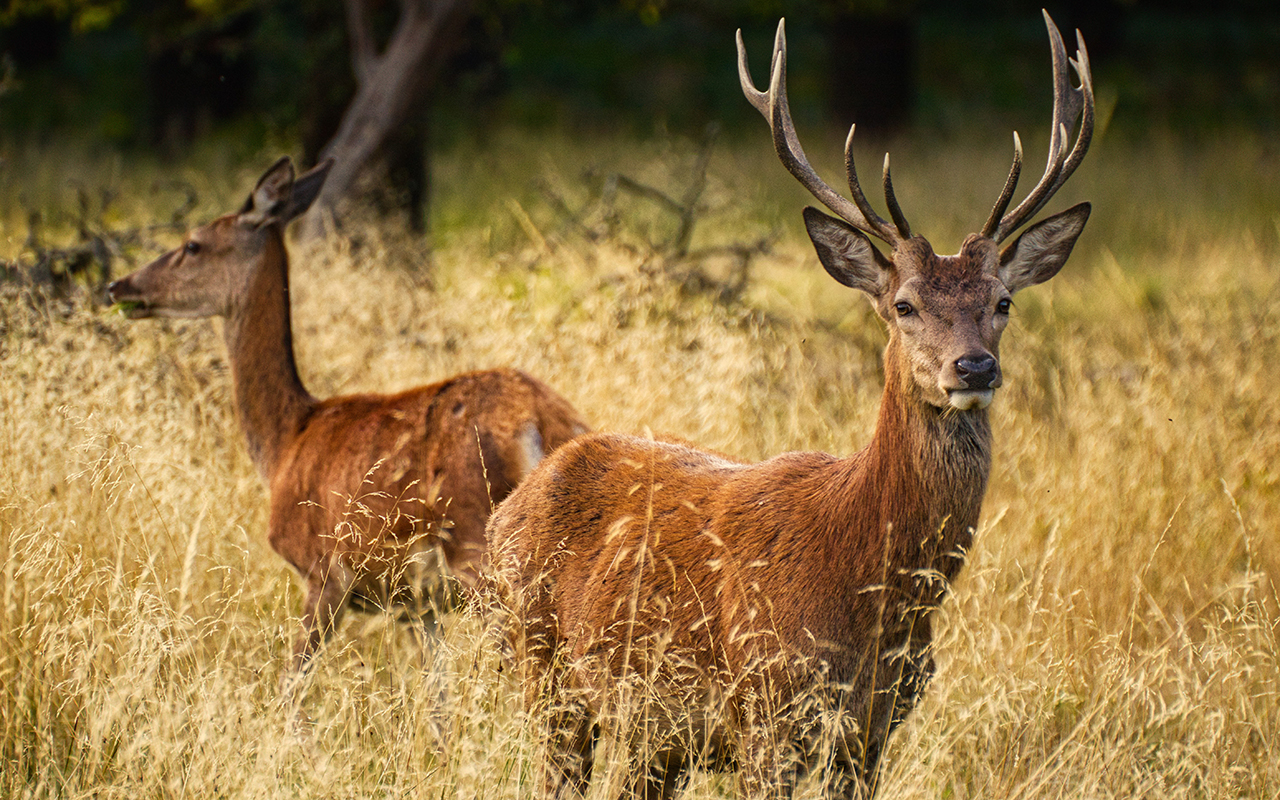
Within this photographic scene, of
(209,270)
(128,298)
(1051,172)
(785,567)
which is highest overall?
(1051,172)

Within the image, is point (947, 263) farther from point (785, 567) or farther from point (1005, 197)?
point (785, 567)

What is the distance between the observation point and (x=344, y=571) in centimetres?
437

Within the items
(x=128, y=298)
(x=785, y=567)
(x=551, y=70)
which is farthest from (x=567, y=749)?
(x=551, y=70)

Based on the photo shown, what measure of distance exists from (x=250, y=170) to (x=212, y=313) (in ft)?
22.2

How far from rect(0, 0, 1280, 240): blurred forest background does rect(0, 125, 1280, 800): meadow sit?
140 centimetres

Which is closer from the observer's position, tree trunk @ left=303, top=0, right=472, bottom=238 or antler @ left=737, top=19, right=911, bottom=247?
antler @ left=737, top=19, right=911, bottom=247

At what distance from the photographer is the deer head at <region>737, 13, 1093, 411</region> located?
3.07 m

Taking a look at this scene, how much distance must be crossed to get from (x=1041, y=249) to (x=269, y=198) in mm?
3330

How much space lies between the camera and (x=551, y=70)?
24453 mm

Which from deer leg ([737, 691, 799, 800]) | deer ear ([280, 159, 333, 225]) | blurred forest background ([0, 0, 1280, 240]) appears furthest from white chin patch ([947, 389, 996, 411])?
deer ear ([280, 159, 333, 225])

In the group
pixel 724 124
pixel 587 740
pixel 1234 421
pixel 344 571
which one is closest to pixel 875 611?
pixel 587 740

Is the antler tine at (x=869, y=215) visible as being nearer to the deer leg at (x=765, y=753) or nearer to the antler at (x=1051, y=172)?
the antler at (x=1051, y=172)

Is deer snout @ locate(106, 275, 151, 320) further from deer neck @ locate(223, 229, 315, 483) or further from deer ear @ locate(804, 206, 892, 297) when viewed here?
deer ear @ locate(804, 206, 892, 297)

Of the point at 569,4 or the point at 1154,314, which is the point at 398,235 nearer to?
the point at 569,4
